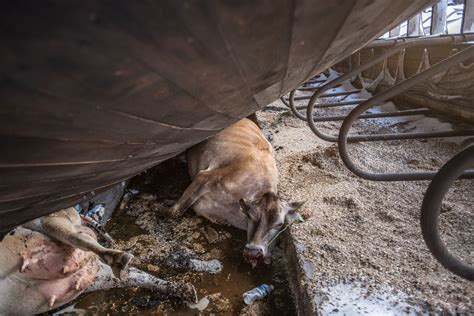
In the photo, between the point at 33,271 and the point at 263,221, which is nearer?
the point at 33,271

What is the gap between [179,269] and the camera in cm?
222

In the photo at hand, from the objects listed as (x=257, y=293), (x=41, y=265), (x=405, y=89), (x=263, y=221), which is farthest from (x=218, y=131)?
(x=263, y=221)

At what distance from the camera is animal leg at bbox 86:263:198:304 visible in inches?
76.5

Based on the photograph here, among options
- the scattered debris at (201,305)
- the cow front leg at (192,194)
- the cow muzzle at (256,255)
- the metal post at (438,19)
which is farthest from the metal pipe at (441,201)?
Answer: the metal post at (438,19)

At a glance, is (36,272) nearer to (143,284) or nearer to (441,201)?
(143,284)

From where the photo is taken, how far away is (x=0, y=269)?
154cm

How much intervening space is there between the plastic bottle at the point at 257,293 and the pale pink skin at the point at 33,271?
0.90m

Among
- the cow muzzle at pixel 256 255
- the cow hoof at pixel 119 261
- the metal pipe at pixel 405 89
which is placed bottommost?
the cow muzzle at pixel 256 255

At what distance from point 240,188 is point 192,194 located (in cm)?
43

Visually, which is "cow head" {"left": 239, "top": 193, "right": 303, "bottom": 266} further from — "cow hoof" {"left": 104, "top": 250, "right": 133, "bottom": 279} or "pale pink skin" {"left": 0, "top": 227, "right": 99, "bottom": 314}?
"cow hoof" {"left": 104, "top": 250, "right": 133, "bottom": 279}

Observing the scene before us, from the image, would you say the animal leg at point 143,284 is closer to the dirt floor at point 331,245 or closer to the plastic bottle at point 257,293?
the dirt floor at point 331,245

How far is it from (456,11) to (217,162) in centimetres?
510

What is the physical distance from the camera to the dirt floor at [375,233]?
58.5 inches

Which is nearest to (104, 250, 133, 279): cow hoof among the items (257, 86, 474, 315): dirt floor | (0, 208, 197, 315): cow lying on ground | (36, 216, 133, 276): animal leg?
(36, 216, 133, 276): animal leg
